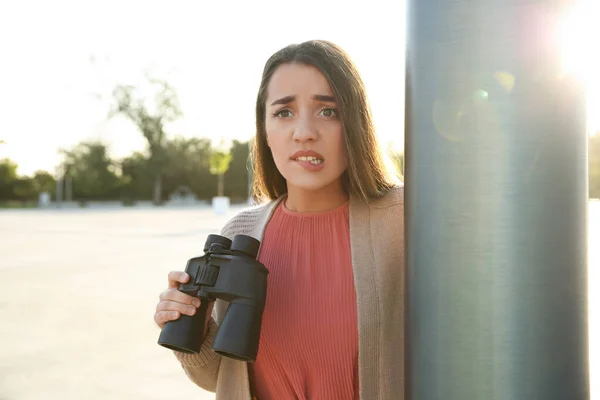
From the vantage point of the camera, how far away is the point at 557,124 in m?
0.60

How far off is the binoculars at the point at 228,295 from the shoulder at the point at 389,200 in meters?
0.43

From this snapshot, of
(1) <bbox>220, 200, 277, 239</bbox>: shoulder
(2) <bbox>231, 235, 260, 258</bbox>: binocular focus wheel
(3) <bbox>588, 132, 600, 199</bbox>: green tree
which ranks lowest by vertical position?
(2) <bbox>231, 235, 260, 258</bbox>: binocular focus wheel

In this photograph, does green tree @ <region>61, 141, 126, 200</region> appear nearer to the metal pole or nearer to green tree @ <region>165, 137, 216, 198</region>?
green tree @ <region>165, 137, 216, 198</region>

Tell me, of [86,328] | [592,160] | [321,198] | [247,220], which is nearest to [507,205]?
[592,160]

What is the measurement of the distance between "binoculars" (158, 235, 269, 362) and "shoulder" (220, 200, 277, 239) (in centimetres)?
42

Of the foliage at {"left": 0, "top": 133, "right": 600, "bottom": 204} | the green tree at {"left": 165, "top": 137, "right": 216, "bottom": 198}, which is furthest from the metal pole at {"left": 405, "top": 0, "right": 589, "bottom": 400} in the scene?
the green tree at {"left": 165, "top": 137, "right": 216, "bottom": 198}

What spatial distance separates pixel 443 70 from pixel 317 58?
3.24 ft

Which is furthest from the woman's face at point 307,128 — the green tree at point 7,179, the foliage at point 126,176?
the green tree at point 7,179

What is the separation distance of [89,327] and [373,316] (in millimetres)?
5073

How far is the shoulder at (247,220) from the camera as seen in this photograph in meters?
1.84

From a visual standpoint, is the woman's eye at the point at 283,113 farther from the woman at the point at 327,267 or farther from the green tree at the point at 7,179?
the green tree at the point at 7,179

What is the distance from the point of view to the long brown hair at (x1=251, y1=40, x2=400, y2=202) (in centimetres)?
156

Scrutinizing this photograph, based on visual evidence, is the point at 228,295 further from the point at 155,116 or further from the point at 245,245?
the point at 155,116

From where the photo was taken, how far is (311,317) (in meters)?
1.55
